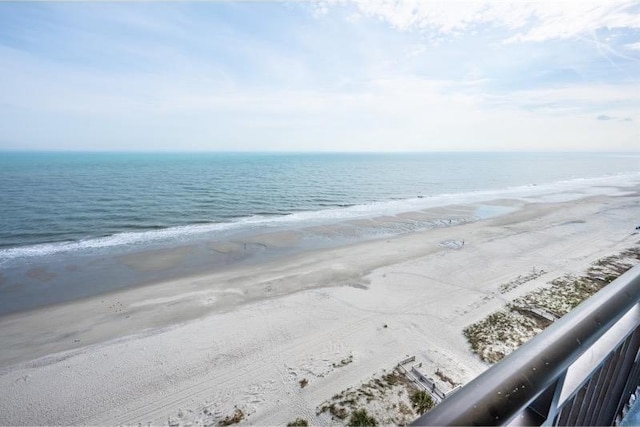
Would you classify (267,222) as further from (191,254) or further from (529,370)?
(529,370)

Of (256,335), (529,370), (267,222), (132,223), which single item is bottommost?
(132,223)

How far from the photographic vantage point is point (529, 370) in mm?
1039

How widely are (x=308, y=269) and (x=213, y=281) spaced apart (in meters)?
5.11

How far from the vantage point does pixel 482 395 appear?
94 centimetres

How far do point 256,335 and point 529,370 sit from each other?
35.6ft

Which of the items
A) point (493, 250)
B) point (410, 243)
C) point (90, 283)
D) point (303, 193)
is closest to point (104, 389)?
point (90, 283)

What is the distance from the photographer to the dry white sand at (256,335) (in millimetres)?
8188

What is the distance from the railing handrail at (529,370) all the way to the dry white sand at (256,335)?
7.55 meters

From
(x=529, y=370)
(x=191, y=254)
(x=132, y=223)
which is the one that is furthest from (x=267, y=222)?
(x=529, y=370)

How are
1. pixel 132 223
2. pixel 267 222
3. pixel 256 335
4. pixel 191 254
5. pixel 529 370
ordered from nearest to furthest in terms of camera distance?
pixel 529 370 → pixel 256 335 → pixel 191 254 → pixel 132 223 → pixel 267 222

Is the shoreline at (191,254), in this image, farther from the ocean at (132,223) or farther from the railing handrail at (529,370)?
the railing handrail at (529,370)

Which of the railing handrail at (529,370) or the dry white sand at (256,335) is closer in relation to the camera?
the railing handrail at (529,370)

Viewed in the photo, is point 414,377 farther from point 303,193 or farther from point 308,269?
point 303,193

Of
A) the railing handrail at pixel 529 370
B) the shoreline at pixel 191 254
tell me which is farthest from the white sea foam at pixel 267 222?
the railing handrail at pixel 529 370
